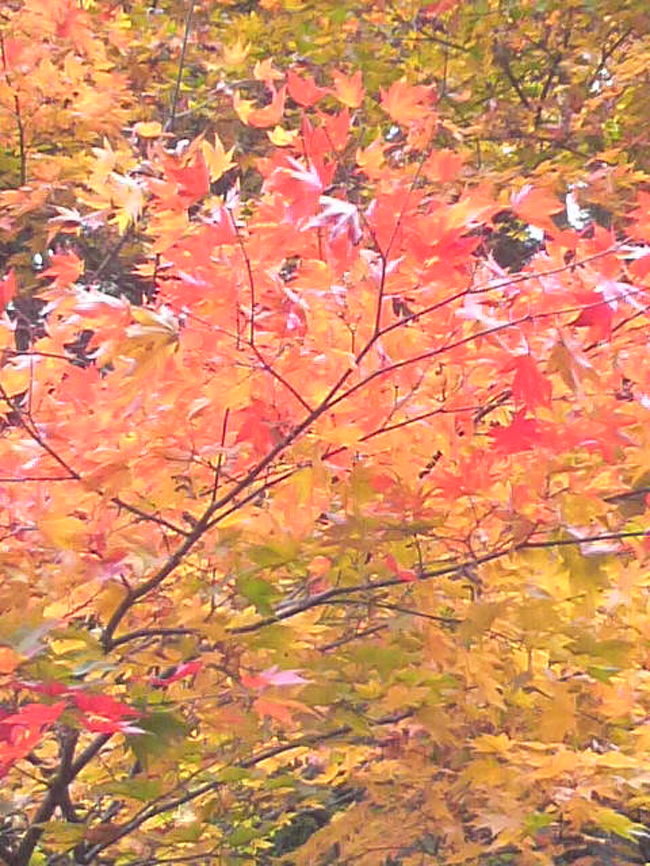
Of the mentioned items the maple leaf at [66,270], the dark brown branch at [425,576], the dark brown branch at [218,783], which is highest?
the maple leaf at [66,270]

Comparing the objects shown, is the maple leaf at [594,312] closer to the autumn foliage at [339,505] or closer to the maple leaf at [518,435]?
the autumn foliage at [339,505]

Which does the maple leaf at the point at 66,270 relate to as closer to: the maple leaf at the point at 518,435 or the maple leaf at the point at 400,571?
the maple leaf at the point at 400,571

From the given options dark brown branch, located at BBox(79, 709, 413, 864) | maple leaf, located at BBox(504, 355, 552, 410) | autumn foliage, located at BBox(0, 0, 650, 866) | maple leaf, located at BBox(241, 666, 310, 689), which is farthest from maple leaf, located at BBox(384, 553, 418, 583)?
dark brown branch, located at BBox(79, 709, 413, 864)

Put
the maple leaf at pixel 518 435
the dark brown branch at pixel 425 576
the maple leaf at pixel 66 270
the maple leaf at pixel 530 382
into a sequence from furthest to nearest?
the maple leaf at pixel 66 270
the dark brown branch at pixel 425 576
the maple leaf at pixel 518 435
the maple leaf at pixel 530 382

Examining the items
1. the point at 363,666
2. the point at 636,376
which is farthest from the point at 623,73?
the point at 363,666

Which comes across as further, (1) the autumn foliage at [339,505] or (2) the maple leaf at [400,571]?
(2) the maple leaf at [400,571]

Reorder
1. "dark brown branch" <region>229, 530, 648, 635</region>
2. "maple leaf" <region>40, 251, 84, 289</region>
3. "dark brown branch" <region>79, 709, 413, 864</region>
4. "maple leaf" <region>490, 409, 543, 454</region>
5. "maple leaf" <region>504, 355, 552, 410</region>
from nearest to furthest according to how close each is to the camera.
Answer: "maple leaf" <region>504, 355, 552, 410</region>, "maple leaf" <region>490, 409, 543, 454</region>, "dark brown branch" <region>229, 530, 648, 635</region>, "maple leaf" <region>40, 251, 84, 289</region>, "dark brown branch" <region>79, 709, 413, 864</region>

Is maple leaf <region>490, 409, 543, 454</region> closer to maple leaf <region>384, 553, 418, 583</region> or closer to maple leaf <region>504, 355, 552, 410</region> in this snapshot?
maple leaf <region>504, 355, 552, 410</region>

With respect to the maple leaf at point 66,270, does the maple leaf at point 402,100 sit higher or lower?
higher

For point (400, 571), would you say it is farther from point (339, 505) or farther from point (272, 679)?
point (272, 679)

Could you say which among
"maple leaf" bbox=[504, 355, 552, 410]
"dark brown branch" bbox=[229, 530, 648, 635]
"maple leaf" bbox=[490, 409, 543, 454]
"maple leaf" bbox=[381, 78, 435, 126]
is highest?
"maple leaf" bbox=[381, 78, 435, 126]

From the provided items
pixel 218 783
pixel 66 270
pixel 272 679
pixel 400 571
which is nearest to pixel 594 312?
pixel 400 571

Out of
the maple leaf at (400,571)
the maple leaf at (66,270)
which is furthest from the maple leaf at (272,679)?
the maple leaf at (66,270)

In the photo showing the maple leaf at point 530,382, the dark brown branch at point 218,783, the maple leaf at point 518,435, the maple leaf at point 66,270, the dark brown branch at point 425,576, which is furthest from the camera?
the dark brown branch at point 218,783
